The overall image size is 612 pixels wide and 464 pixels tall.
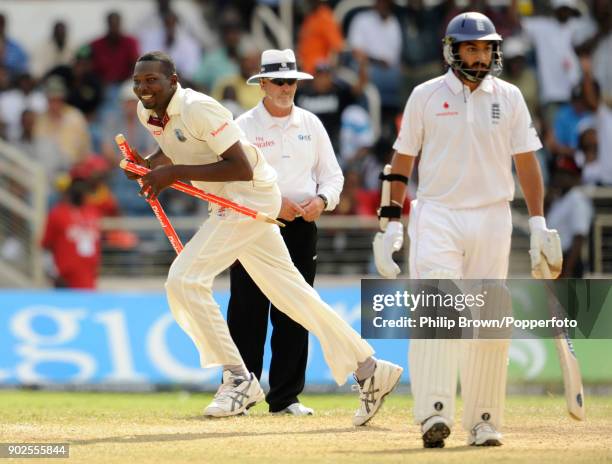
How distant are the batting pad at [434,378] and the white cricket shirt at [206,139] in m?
1.89

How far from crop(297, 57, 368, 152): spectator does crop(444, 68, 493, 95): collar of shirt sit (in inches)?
353

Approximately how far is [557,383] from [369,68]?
596cm

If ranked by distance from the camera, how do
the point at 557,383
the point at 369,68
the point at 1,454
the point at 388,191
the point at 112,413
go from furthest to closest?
the point at 369,68
the point at 557,383
the point at 112,413
the point at 388,191
the point at 1,454

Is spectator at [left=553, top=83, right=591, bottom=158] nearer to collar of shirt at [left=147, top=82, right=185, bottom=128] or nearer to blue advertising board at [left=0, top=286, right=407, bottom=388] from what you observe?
blue advertising board at [left=0, top=286, right=407, bottom=388]

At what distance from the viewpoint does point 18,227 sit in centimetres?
1739

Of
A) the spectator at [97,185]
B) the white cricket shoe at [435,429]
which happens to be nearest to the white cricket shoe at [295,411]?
the white cricket shoe at [435,429]

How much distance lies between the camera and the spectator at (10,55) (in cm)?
1955

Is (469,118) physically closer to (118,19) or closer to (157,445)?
(157,445)

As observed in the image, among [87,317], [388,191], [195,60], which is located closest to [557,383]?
[87,317]

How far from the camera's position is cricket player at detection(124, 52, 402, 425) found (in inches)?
371

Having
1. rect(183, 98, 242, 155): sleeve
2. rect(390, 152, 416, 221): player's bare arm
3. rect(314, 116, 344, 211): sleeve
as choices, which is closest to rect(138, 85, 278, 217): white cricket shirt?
rect(183, 98, 242, 155): sleeve

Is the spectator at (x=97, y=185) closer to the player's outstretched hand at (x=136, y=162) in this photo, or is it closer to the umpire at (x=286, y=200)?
the umpire at (x=286, y=200)

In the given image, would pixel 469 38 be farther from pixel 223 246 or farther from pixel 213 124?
pixel 223 246

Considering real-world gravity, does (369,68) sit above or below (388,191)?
above
